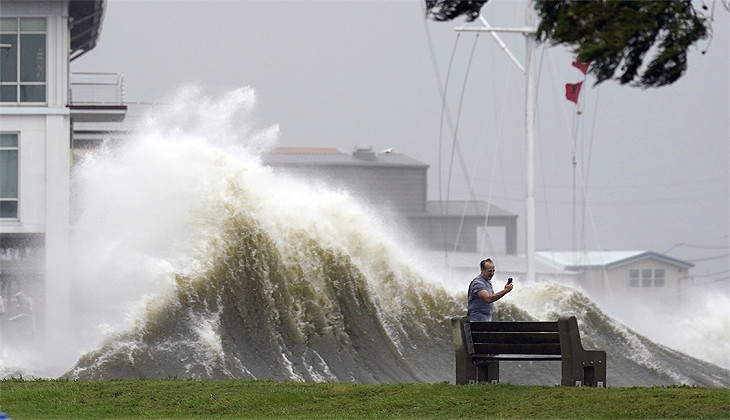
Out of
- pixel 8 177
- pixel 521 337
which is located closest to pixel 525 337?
pixel 521 337

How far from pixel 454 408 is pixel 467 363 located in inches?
60.9

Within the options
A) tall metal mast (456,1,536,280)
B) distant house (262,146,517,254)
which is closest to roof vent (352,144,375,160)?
distant house (262,146,517,254)

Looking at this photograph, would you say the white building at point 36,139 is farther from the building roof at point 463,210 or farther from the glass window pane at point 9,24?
the building roof at point 463,210

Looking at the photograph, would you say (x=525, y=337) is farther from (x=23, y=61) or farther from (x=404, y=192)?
(x=404, y=192)

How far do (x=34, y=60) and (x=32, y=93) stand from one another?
1.07 meters

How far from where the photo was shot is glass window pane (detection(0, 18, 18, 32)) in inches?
1395

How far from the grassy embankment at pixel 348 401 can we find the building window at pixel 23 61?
25.2 meters

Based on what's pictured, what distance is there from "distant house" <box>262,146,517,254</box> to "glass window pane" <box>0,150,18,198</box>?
42752 mm

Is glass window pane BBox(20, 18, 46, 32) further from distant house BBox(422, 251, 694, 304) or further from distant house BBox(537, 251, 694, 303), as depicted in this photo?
distant house BBox(537, 251, 694, 303)

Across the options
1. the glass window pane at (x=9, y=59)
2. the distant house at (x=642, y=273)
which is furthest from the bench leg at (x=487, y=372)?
the distant house at (x=642, y=273)

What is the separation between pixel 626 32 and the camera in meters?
9.10

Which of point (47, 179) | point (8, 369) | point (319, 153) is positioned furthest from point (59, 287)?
point (319, 153)

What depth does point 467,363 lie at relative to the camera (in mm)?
12312

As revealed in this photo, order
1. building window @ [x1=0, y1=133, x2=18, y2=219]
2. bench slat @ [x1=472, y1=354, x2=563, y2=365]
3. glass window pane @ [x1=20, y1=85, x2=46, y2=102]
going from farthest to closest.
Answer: glass window pane @ [x1=20, y1=85, x2=46, y2=102]
building window @ [x1=0, y1=133, x2=18, y2=219]
bench slat @ [x1=472, y1=354, x2=563, y2=365]
